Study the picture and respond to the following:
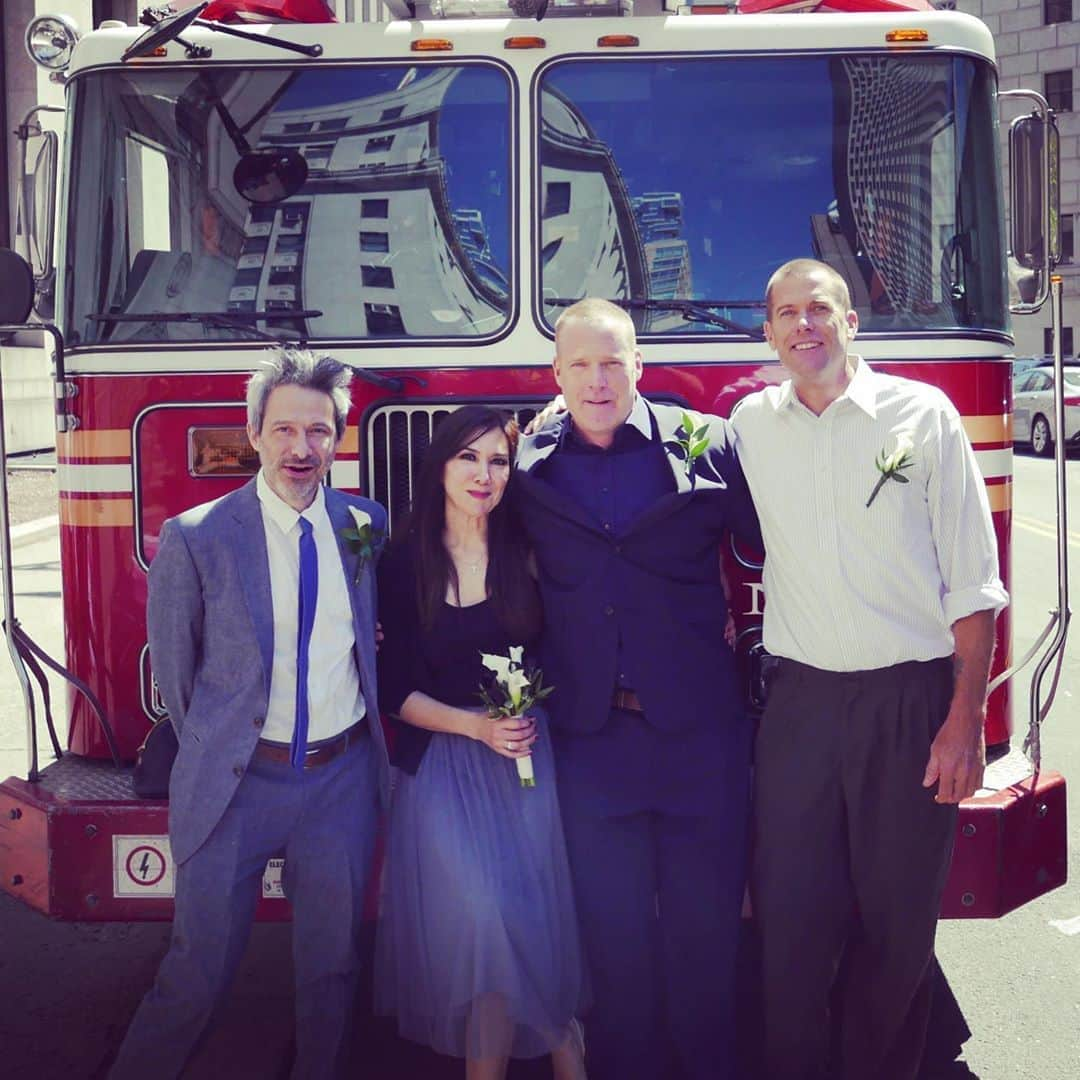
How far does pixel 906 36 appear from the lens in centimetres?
379

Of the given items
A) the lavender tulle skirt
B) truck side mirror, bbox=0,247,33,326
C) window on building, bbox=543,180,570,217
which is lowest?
the lavender tulle skirt

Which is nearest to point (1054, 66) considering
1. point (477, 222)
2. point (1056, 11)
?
point (1056, 11)

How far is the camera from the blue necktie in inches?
123

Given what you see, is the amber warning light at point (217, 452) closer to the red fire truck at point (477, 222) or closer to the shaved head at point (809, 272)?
the red fire truck at point (477, 222)

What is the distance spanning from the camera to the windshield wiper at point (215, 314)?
3.87 meters

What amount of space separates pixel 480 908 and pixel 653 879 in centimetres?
39

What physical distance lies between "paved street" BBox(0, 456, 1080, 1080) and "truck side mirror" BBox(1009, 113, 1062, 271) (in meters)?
2.08

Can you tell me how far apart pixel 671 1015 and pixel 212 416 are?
1.93 meters

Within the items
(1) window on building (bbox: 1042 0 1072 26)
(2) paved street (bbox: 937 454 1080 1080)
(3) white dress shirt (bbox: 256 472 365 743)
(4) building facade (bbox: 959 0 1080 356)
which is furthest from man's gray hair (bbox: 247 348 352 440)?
(1) window on building (bbox: 1042 0 1072 26)

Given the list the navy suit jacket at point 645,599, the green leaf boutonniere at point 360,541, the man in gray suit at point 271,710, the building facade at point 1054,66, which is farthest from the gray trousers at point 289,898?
the building facade at point 1054,66

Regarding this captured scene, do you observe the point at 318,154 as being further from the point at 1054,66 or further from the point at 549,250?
the point at 1054,66

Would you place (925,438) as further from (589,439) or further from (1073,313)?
(1073,313)

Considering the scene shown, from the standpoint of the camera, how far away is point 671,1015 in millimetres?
3229

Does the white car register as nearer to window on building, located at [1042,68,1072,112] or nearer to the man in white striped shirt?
the man in white striped shirt
